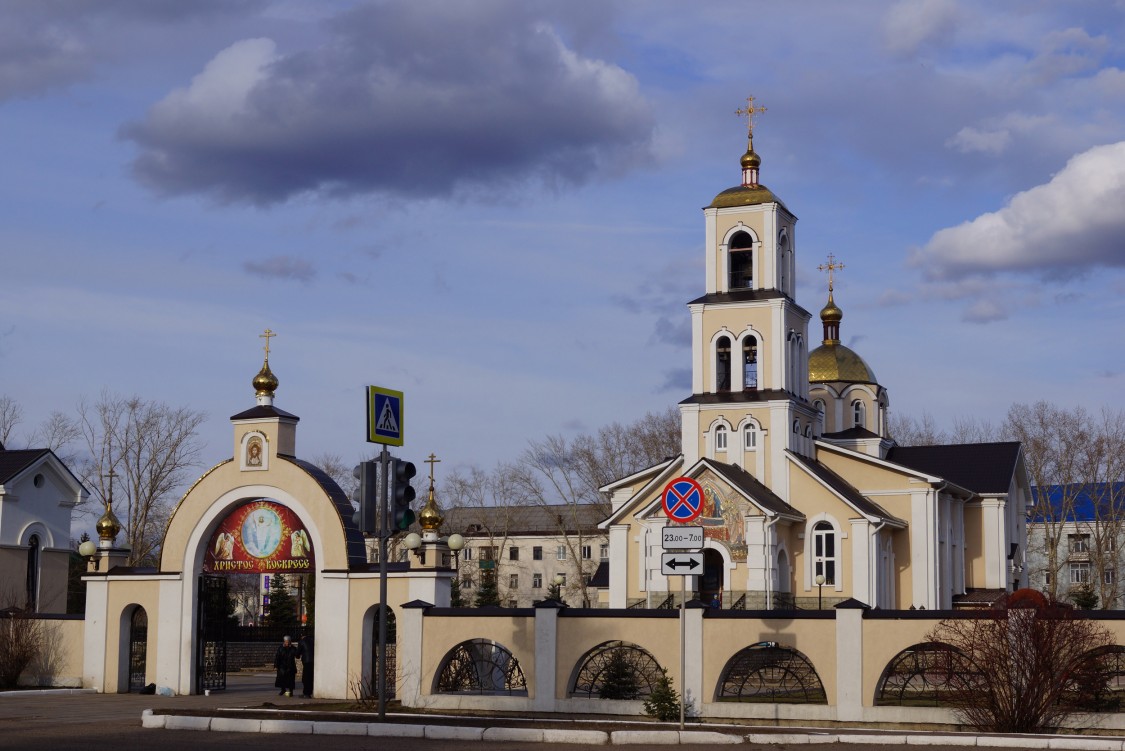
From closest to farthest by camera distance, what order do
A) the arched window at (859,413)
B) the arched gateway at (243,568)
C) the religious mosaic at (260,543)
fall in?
the arched gateway at (243,568) → the religious mosaic at (260,543) → the arched window at (859,413)

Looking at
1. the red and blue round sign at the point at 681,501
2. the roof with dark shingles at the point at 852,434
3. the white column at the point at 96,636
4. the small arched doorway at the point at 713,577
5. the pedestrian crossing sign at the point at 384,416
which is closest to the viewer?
the pedestrian crossing sign at the point at 384,416

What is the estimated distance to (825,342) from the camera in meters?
55.4

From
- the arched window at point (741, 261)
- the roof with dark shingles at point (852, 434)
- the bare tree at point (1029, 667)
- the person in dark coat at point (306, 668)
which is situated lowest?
the person in dark coat at point (306, 668)

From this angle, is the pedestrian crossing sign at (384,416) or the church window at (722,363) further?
the church window at (722,363)

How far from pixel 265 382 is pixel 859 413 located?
32.9 metres

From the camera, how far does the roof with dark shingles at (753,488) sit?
122ft

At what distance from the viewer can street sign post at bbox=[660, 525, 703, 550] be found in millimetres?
16781

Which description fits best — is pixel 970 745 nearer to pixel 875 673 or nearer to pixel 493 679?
pixel 875 673

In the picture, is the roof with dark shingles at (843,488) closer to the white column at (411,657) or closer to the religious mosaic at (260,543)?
the religious mosaic at (260,543)

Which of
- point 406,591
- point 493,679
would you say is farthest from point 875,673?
point 406,591

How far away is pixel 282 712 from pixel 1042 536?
67325mm

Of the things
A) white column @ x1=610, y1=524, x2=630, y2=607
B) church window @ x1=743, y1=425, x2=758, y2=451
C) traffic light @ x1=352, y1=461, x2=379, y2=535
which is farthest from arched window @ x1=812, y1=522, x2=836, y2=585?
traffic light @ x1=352, y1=461, x2=379, y2=535

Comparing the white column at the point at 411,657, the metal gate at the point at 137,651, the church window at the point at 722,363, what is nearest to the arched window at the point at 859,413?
the church window at the point at 722,363

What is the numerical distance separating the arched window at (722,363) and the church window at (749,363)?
55cm
